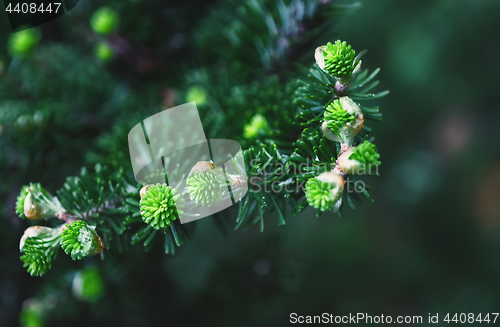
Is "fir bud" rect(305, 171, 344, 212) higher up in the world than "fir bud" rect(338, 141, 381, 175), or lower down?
lower down

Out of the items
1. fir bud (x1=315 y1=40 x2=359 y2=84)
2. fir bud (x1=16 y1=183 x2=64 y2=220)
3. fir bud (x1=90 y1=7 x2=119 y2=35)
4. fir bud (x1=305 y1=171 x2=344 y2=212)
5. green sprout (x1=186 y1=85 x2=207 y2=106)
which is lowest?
fir bud (x1=305 y1=171 x2=344 y2=212)

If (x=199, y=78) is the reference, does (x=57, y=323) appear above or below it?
below

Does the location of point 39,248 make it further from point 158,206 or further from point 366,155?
point 366,155

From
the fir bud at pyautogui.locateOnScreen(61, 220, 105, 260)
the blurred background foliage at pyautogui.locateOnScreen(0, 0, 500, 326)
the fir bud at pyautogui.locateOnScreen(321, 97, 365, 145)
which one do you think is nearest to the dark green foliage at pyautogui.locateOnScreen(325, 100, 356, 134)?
the fir bud at pyautogui.locateOnScreen(321, 97, 365, 145)

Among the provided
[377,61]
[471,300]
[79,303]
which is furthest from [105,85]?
[471,300]

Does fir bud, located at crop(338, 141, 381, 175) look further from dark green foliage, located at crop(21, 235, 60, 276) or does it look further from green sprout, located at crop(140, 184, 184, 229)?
dark green foliage, located at crop(21, 235, 60, 276)

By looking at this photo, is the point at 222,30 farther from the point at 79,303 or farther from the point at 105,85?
the point at 79,303

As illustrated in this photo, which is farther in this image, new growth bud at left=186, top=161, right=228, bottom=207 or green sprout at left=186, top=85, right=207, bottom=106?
green sprout at left=186, top=85, right=207, bottom=106
